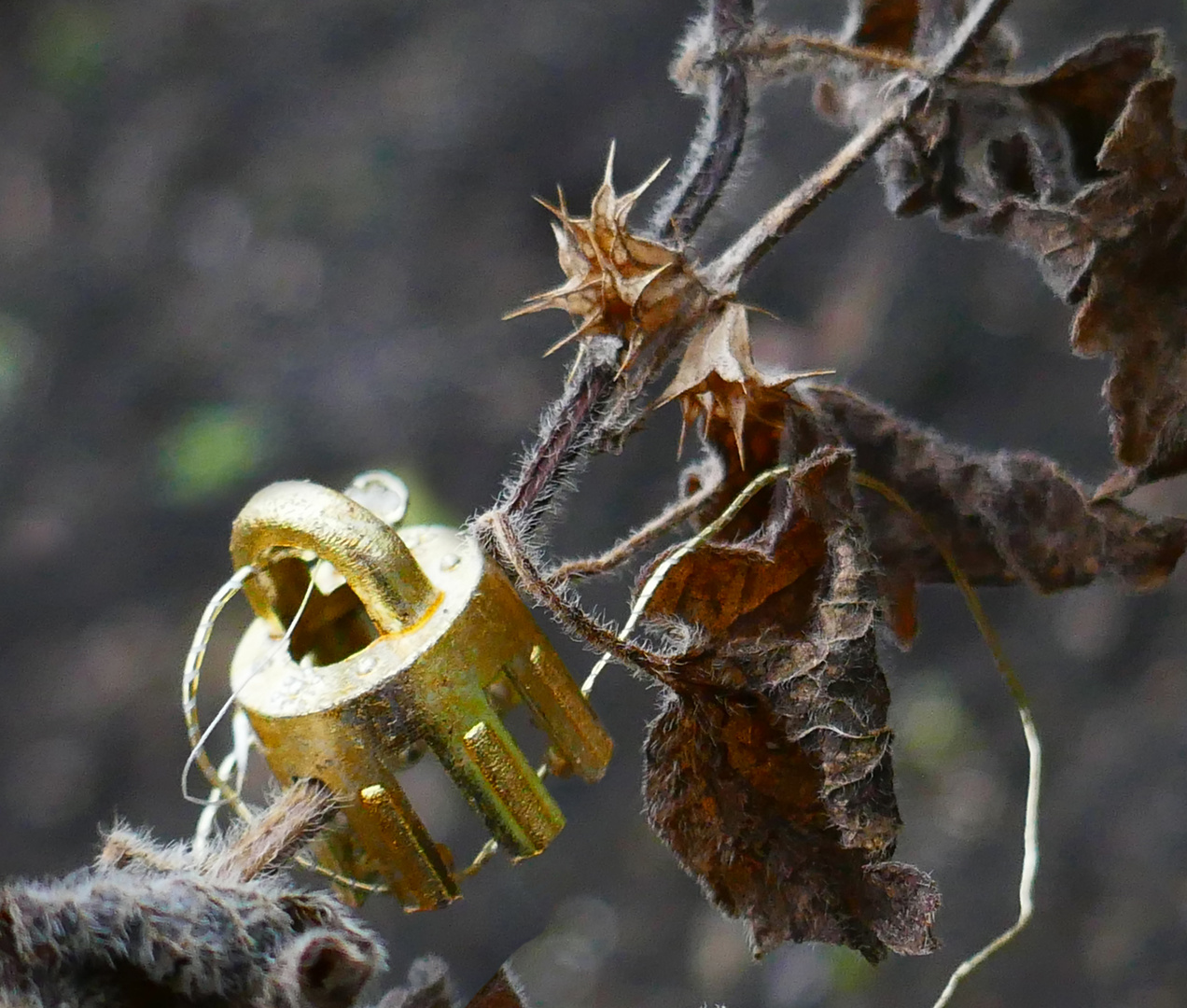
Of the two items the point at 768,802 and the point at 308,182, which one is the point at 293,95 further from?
the point at 768,802

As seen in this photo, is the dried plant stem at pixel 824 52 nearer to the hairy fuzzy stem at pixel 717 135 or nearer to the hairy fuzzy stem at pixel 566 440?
the hairy fuzzy stem at pixel 717 135

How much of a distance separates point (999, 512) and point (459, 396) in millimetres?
962

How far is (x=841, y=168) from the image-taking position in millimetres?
484

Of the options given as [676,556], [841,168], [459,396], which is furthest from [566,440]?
[459,396]

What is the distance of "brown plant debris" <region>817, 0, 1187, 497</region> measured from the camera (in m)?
0.46

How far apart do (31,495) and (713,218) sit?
1.16m

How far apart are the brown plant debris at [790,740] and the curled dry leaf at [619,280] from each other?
3.1 inches

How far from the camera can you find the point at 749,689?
412mm

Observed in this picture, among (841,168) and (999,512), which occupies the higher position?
(841,168)

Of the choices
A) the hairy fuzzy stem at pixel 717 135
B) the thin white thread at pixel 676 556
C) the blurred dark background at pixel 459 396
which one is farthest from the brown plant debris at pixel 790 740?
the blurred dark background at pixel 459 396

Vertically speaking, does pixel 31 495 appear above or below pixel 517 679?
Answer: above

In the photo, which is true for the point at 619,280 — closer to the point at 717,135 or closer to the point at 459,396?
the point at 717,135

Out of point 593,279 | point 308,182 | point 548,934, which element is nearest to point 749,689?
point 593,279

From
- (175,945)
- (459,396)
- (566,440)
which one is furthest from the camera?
(459,396)
